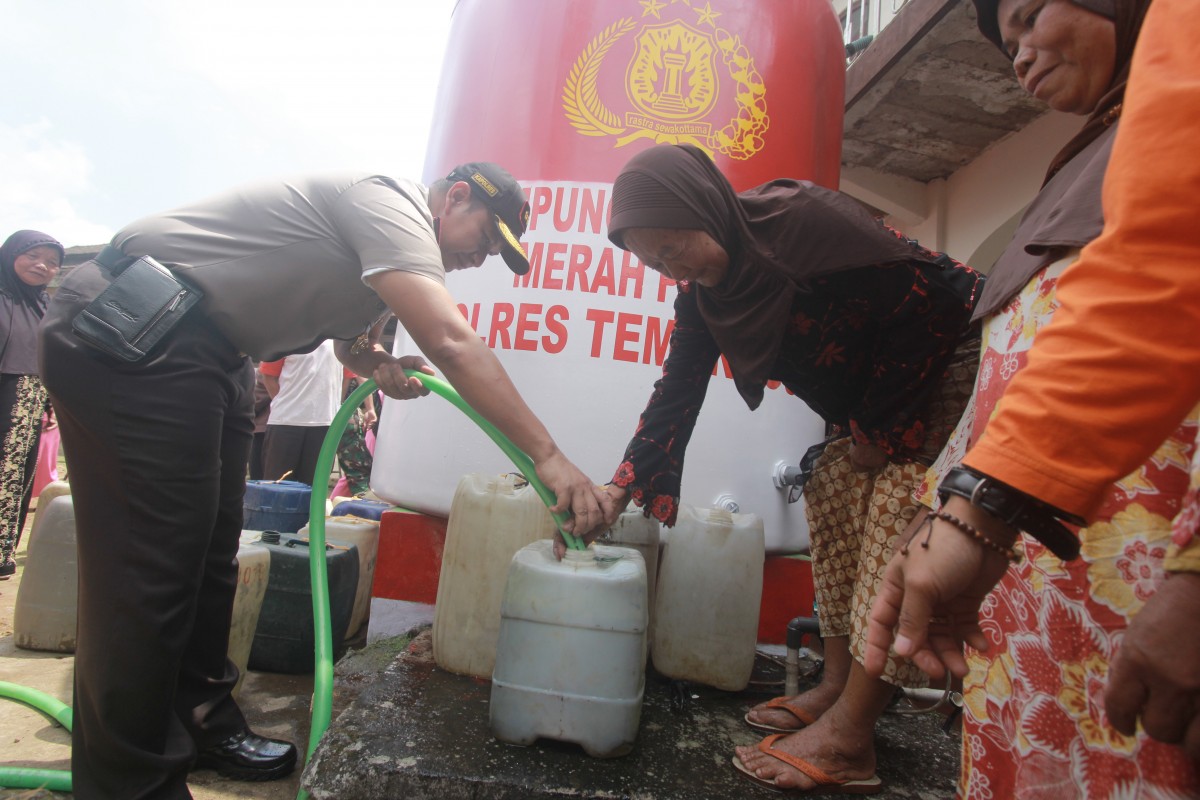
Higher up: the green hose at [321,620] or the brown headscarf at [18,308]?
the brown headscarf at [18,308]

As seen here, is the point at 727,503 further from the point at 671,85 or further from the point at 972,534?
the point at 972,534

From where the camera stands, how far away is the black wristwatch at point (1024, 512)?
65cm

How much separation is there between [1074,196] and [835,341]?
2.42 ft

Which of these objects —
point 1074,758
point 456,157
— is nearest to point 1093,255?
point 1074,758

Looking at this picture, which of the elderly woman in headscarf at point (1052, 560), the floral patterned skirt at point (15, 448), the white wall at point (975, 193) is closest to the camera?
the elderly woman in headscarf at point (1052, 560)

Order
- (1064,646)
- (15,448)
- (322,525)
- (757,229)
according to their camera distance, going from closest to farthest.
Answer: (1064,646) → (757,229) → (322,525) → (15,448)

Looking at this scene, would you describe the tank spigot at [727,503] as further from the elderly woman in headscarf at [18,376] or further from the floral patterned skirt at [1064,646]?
the elderly woman in headscarf at [18,376]

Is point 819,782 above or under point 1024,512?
under

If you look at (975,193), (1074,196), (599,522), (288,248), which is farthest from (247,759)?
(975,193)

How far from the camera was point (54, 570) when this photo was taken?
8.33ft

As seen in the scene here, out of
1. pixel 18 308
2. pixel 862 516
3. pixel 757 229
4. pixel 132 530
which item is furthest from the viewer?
pixel 18 308

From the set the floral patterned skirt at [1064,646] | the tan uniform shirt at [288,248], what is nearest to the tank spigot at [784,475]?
the floral patterned skirt at [1064,646]

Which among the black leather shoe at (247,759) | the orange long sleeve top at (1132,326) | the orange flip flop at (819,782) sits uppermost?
the orange long sleeve top at (1132,326)

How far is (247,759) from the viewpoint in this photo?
5.77 feet
